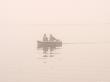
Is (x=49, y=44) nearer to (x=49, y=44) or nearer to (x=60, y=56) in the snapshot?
(x=49, y=44)

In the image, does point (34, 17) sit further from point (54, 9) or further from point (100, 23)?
point (100, 23)

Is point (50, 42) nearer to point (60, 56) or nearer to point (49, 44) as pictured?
point (49, 44)

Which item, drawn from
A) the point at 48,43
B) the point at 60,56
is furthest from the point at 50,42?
the point at 60,56

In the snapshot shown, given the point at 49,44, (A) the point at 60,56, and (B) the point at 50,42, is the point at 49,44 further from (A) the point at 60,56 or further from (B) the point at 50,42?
(A) the point at 60,56

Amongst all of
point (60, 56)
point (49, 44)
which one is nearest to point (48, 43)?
point (49, 44)

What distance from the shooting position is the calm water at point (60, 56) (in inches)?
80.8

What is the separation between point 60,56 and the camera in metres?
2.05

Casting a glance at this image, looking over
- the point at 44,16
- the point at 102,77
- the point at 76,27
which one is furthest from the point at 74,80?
the point at 44,16

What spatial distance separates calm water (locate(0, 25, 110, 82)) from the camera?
80.8 inches

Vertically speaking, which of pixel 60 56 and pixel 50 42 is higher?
pixel 50 42

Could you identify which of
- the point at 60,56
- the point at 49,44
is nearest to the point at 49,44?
the point at 49,44

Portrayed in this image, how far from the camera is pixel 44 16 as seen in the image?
2055 mm

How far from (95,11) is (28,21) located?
1.66ft

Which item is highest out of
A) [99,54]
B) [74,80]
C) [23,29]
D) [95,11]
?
[95,11]
